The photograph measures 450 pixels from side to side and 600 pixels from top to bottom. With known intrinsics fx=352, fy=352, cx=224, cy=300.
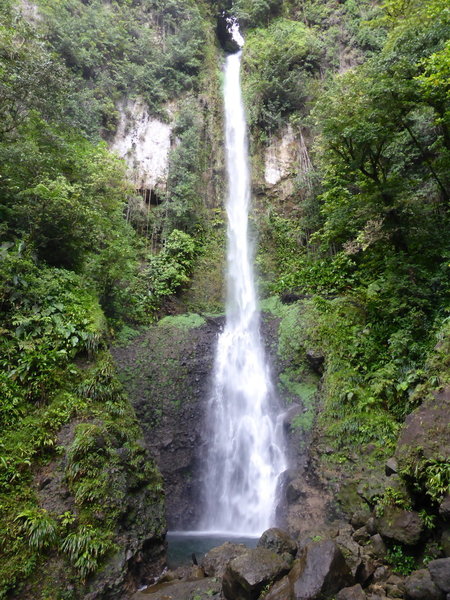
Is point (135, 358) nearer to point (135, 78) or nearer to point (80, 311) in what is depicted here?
point (80, 311)

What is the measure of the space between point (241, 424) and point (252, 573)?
5662 mm

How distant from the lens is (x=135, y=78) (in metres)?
18.3

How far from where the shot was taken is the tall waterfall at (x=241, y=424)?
28.4 ft

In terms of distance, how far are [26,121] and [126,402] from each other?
8305 millimetres

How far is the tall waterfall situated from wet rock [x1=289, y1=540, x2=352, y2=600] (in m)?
3.94

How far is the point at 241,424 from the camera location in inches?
404

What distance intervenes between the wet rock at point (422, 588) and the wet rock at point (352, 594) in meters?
0.50

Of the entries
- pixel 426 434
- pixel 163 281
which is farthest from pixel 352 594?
pixel 163 281

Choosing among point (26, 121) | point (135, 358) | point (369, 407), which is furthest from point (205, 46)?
point (369, 407)

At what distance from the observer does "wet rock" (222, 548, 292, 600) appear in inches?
178

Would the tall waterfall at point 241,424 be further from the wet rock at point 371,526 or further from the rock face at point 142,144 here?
the rock face at point 142,144

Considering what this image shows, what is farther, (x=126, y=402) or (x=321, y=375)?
(x=321, y=375)

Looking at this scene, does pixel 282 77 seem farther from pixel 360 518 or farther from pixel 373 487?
pixel 360 518

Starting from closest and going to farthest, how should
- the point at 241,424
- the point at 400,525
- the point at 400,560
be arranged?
the point at 400,560 < the point at 400,525 < the point at 241,424
